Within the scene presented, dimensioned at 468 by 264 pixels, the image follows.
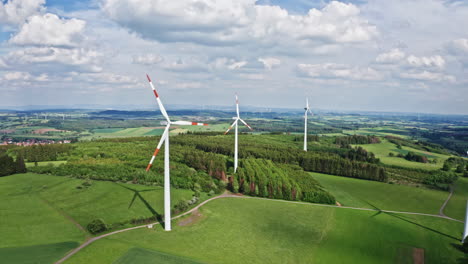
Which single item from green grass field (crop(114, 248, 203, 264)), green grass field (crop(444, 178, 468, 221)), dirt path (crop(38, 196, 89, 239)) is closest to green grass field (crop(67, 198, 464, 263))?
green grass field (crop(114, 248, 203, 264))

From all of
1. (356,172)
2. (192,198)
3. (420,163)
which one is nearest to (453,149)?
(420,163)

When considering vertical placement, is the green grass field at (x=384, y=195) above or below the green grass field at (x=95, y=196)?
below

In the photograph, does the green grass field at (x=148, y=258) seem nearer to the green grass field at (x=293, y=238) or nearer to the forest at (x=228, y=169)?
the green grass field at (x=293, y=238)

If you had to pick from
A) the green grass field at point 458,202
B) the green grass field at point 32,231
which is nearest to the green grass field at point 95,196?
the green grass field at point 32,231

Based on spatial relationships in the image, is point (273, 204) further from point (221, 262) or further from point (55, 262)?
point (55, 262)

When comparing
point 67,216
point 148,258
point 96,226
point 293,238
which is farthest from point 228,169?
point 148,258

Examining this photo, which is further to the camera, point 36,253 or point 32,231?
point 32,231

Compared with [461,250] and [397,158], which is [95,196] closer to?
[461,250]
